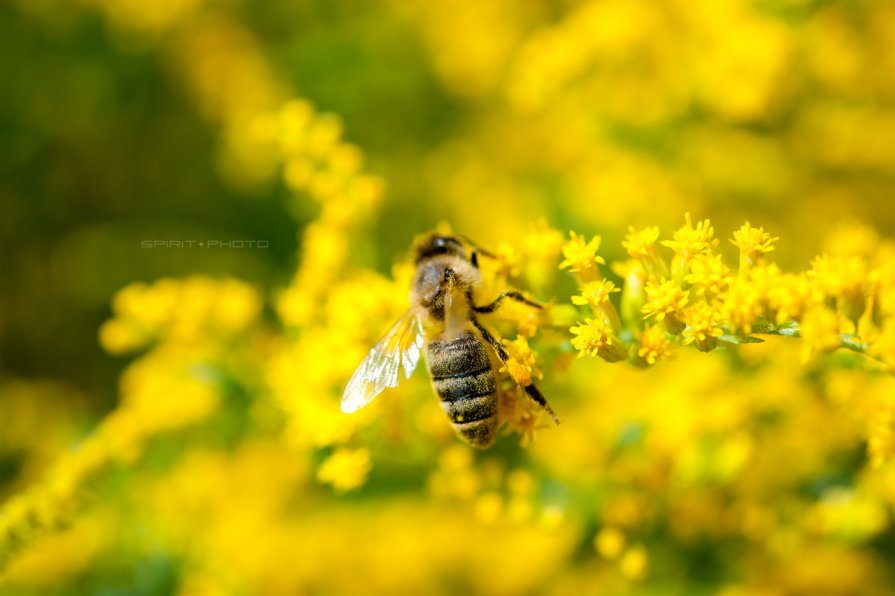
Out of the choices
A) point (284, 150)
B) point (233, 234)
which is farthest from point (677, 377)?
point (233, 234)

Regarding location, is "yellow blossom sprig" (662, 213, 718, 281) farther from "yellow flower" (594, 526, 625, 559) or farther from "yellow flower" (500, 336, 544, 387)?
"yellow flower" (594, 526, 625, 559)

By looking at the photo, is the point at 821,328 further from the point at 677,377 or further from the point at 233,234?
the point at 233,234

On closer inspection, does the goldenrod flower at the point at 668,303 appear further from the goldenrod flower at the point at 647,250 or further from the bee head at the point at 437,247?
the bee head at the point at 437,247

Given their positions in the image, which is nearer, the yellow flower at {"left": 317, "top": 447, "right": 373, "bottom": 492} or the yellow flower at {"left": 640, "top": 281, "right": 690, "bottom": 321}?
the yellow flower at {"left": 640, "top": 281, "right": 690, "bottom": 321}

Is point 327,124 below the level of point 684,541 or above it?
above

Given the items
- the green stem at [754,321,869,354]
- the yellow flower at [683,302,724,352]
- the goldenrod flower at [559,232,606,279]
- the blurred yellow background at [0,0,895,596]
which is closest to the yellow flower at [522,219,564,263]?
the blurred yellow background at [0,0,895,596]

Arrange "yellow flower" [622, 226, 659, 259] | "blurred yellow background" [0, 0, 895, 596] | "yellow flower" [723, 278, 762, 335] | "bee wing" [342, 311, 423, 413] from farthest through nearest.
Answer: "blurred yellow background" [0, 0, 895, 596] < "bee wing" [342, 311, 423, 413] < "yellow flower" [622, 226, 659, 259] < "yellow flower" [723, 278, 762, 335]
